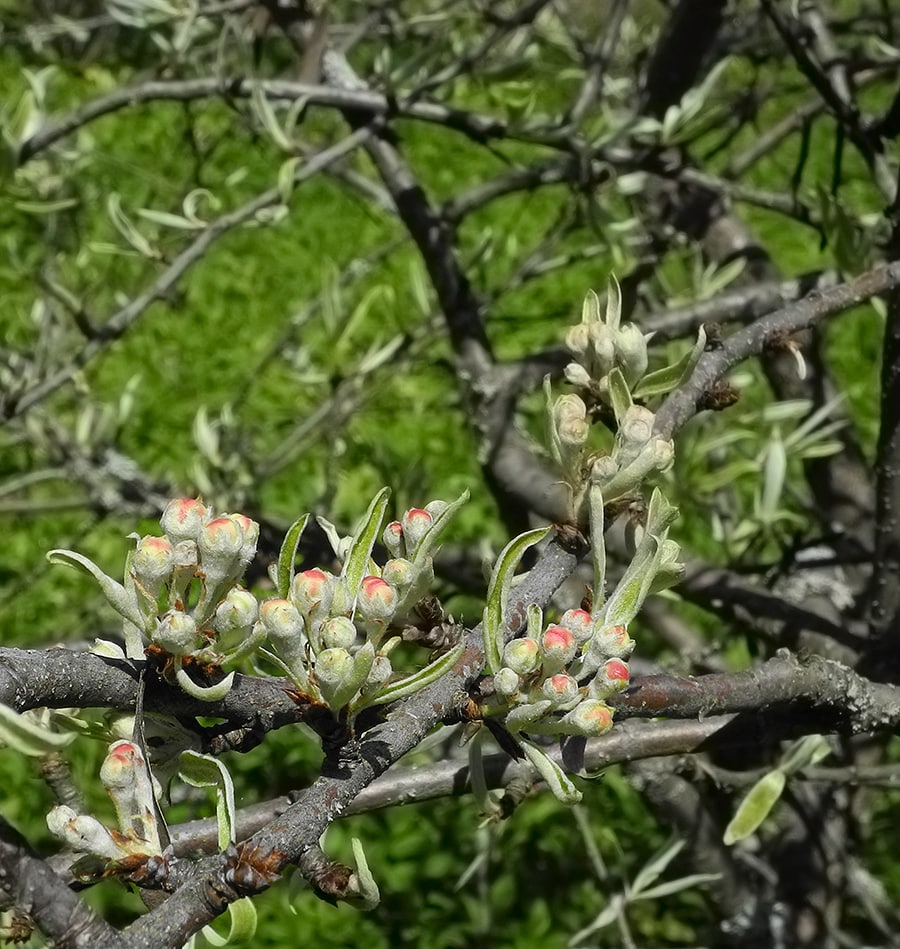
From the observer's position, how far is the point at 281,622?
0.50m

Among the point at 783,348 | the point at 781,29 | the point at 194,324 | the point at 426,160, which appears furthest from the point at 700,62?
the point at 426,160

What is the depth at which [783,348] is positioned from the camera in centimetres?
81

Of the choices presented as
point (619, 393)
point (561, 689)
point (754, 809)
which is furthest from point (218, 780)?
point (754, 809)

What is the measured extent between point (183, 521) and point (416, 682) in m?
0.12

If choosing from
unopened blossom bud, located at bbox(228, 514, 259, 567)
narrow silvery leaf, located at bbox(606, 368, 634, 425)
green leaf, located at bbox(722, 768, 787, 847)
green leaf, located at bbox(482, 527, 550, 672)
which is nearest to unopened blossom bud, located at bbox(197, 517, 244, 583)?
unopened blossom bud, located at bbox(228, 514, 259, 567)

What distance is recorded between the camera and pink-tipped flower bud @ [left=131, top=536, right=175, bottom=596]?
50cm

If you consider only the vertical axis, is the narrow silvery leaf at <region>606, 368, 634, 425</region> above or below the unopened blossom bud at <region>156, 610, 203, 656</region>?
above

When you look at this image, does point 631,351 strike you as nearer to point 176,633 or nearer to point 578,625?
point 578,625

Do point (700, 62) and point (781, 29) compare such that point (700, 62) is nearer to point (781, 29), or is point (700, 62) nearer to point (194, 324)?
point (781, 29)

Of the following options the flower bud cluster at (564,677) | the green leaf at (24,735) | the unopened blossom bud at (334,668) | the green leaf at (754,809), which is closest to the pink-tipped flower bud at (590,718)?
the flower bud cluster at (564,677)

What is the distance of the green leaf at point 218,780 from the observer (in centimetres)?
48

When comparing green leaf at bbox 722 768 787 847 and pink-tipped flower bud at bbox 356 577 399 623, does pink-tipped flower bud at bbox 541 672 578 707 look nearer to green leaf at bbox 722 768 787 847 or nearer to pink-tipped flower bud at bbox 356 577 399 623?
Result: pink-tipped flower bud at bbox 356 577 399 623

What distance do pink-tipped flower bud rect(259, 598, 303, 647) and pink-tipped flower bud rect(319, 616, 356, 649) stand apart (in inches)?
0.5

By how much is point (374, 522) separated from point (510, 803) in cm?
28
